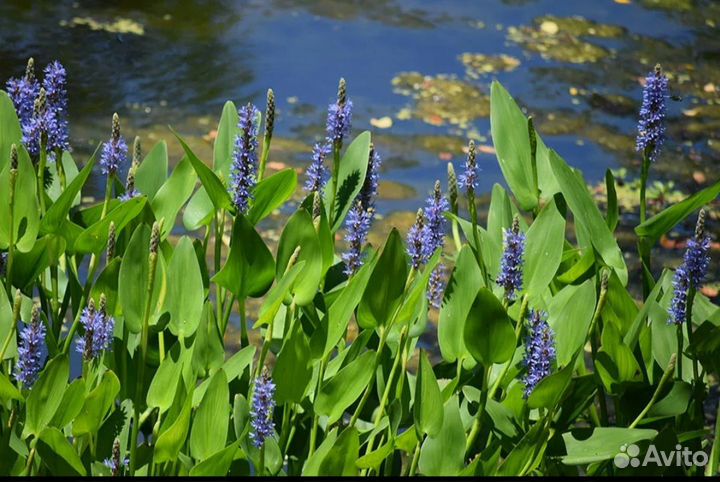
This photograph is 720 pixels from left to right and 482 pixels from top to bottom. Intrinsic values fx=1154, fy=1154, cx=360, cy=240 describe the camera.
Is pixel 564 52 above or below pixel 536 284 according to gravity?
below

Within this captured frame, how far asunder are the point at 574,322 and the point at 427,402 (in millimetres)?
309

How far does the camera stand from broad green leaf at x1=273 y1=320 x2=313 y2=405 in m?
1.94

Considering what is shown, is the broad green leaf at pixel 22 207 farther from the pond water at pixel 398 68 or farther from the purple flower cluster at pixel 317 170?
the pond water at pixel 398 68

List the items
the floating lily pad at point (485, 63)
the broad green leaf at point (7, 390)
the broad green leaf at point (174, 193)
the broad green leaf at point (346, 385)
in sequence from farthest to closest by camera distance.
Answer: the floating lily pad at point (485, 63) < the broad green leaf at point (174, 193) < the broad green leaf at point (346, 385) < the broad green leaf at point (7, 390)

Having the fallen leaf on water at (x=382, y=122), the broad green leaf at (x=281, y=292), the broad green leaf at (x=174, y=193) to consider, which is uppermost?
the broad green leaf at (x=281, y=292)

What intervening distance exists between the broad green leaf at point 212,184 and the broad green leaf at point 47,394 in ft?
1.57

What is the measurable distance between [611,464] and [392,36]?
5.41m

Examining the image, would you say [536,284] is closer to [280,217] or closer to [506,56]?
[280,217]

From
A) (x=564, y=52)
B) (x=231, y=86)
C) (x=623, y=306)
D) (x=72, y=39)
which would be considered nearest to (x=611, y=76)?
(x=564, y=52)

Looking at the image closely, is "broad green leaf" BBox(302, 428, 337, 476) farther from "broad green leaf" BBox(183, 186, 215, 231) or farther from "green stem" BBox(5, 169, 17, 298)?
"broad green leaf" BBox(183, 186, 215, 231)

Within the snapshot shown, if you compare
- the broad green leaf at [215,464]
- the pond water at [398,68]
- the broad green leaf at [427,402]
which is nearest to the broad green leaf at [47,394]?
the broad green leaf at [215,464]

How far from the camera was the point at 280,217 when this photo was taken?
17.4 feet

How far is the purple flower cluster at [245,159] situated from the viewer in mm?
2148

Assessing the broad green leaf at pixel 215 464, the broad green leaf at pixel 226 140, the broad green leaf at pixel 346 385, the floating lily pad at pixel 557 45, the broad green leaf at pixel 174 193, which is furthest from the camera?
the floating lily pad at pixel 557 45
